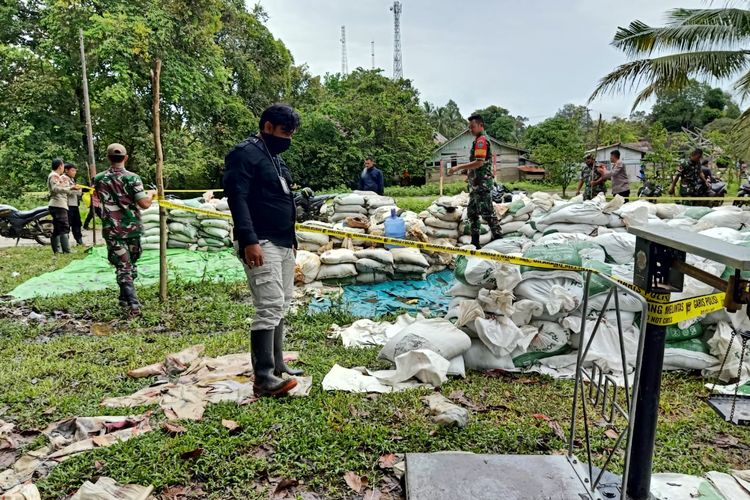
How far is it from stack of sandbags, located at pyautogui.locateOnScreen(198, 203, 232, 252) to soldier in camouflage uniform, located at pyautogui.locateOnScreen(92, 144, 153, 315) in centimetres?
337

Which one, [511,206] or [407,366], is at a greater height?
[511,206]

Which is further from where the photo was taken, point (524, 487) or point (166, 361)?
point (166, 361)

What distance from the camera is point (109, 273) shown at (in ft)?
19.9

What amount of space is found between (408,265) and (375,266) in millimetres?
444

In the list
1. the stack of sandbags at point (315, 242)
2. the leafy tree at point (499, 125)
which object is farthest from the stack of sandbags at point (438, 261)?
the leafy tree at point (499, 125)

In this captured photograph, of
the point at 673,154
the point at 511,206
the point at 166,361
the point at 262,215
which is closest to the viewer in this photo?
the point at 262,215

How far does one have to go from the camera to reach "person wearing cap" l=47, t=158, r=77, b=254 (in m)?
A: 7.26

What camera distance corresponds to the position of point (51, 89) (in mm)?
13789

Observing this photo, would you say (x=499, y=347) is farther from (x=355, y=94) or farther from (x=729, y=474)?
(x=355, y=94)

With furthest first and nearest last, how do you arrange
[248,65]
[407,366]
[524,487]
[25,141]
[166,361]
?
1. [248,65]
2. [25,141]
3. [166,361]
4. [407,366]
5. [524,487]

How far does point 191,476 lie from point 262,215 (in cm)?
130

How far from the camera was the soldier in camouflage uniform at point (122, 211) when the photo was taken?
13.8 ft

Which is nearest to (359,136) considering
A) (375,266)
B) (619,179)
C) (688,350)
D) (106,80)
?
(106,80)

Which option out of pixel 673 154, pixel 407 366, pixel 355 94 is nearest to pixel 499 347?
pixel 407 366
